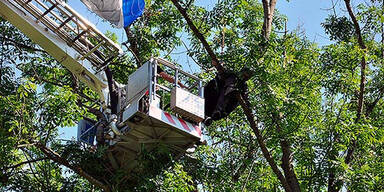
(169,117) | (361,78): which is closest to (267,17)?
(361,78)

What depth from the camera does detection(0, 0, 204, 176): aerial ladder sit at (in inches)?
426

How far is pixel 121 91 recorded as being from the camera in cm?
1246

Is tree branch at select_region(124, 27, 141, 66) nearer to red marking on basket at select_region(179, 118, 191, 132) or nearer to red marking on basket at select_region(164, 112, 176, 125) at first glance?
red marking on basket at select_region(179, 118, 191, 132)

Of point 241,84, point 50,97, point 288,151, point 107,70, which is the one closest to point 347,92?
point 288,151

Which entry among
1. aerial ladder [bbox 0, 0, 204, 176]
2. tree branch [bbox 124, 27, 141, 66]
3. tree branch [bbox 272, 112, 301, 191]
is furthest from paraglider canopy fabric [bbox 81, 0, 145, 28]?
tree branch [bbox 272, 112, 301, 191]

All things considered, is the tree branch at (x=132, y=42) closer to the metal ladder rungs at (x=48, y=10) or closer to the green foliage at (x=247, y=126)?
the green foliage at (x=247, y=126)

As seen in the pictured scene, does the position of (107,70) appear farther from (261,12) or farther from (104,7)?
(261,12)

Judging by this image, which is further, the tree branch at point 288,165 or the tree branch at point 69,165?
the tree branch at point 288,165

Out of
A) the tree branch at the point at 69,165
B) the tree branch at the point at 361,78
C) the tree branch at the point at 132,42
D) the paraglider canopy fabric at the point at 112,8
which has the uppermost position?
the tree branch at the point at 132,42

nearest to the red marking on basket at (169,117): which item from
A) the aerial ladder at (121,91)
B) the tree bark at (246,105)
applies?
the aerial ladder at (121,91)

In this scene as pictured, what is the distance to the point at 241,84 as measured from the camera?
11852mm

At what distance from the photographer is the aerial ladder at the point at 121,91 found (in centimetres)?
1082

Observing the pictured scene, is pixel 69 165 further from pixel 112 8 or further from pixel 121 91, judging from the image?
pixel 112 8

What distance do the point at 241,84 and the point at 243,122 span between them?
2.53 m
